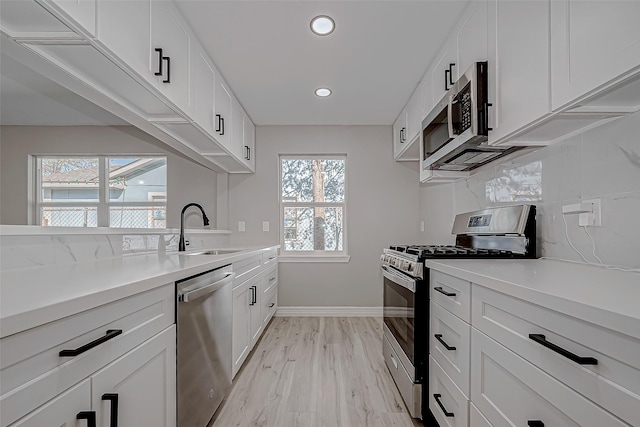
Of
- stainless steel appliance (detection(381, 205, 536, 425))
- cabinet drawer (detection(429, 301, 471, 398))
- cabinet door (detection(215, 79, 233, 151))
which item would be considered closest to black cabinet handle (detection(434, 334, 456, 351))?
cabinet drawer (detection(429, 301, 471, 398))

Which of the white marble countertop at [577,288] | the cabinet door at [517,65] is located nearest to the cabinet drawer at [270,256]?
the white marble countertop at [577,288]

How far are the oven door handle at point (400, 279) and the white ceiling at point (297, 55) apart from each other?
63.0 inches

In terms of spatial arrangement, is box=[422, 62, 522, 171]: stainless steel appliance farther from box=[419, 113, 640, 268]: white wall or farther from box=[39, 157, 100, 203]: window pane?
box=[39, 157, 100, 203]: window pane

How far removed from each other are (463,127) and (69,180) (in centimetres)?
210

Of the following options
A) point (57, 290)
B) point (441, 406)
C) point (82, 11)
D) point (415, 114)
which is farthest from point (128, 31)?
point (415, 114)

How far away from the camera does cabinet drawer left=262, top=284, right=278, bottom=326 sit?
10.5ft

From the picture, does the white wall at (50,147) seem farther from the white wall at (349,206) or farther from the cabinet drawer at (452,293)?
the cabinet drawer at (452,293)

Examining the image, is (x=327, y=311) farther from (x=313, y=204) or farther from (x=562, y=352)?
(x=562, y=352)

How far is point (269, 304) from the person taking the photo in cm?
348

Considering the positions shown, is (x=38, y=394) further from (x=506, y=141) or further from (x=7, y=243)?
(x=506, y=141)

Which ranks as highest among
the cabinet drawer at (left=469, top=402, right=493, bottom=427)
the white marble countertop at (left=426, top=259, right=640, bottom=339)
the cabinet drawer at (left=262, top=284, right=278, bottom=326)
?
the white marble countertop at (left=426, top=259, right=640, bottom=339)

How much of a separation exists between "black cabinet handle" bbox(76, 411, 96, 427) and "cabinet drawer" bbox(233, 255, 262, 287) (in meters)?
1.36

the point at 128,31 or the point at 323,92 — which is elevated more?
the point at 323,92

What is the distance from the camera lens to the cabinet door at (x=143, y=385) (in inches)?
34.5
